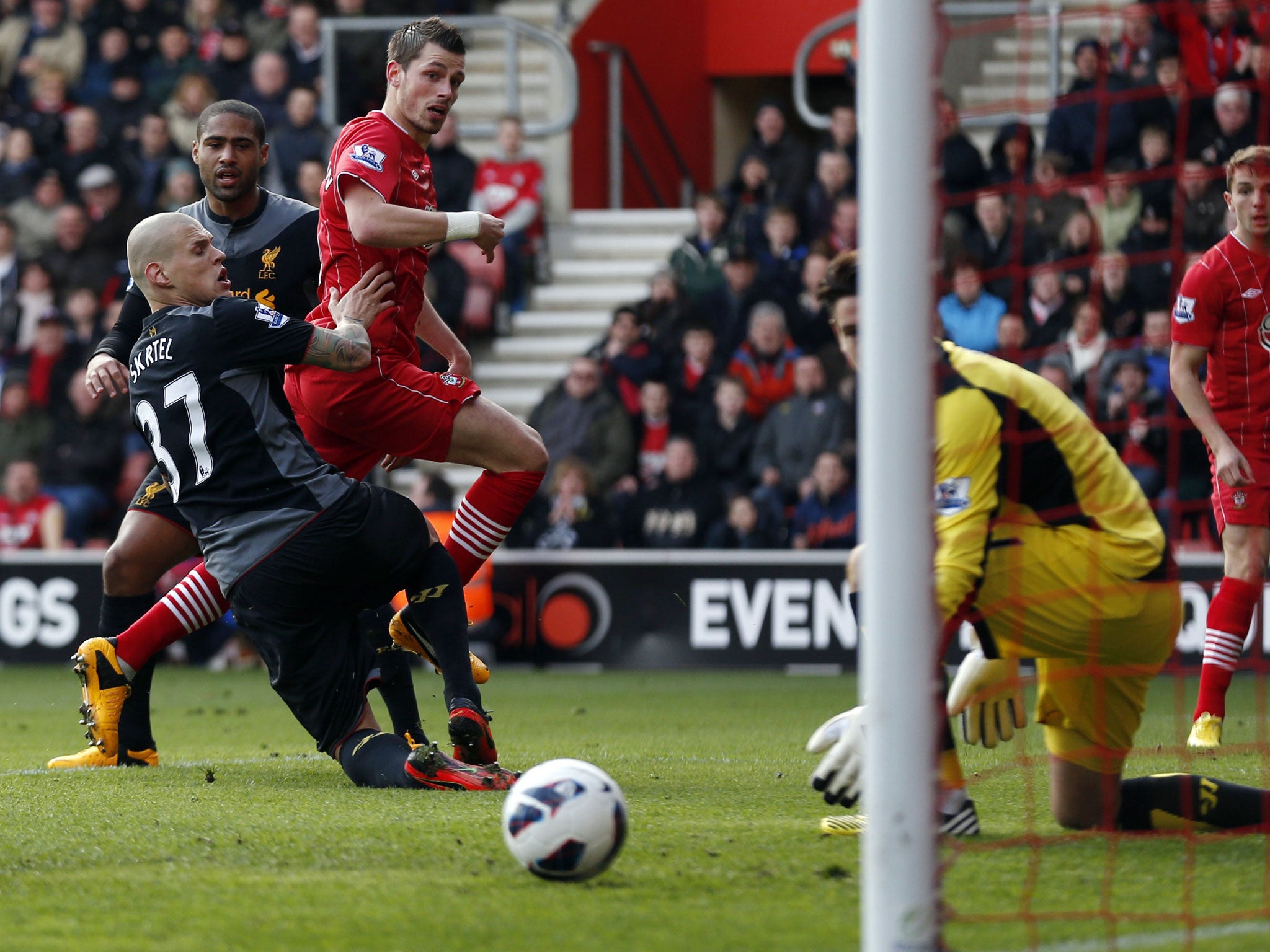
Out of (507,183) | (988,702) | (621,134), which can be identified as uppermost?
(621,134)

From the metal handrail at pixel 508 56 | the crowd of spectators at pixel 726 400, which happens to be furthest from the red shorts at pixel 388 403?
the metal handrail at pixel 508 56

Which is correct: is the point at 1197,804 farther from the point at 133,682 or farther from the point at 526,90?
the point at 526,90

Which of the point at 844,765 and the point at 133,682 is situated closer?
the point at 844,765

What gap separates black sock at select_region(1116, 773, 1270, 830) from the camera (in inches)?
160

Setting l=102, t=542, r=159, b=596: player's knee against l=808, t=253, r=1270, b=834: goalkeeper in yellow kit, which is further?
l=102, t=542, r=159, b=596: player's knee

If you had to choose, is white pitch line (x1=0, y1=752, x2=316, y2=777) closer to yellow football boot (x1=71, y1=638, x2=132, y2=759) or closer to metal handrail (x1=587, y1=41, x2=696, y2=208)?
yellow football boot (x1=71, y1=638, x2=132, y2=759)

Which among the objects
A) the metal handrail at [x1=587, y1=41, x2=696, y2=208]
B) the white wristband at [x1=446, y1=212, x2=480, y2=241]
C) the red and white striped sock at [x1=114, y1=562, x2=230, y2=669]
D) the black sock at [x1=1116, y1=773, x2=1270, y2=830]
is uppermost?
the metal handrail at [x1=587, y1=41, x2=696, y2=208]

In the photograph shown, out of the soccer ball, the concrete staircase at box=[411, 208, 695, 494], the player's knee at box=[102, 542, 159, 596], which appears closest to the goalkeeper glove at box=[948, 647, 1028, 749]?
the soccer ball

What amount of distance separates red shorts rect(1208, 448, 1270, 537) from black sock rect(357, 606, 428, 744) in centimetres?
292

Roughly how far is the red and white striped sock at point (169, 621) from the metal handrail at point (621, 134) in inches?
392

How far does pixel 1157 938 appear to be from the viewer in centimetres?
309

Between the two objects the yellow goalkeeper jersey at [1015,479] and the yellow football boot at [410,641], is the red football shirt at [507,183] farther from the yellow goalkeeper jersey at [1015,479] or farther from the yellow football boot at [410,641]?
the yellow goalkeeper jersey at [1015,479]

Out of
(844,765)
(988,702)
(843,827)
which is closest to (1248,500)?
(988,702)

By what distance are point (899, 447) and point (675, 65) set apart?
44.7ft
